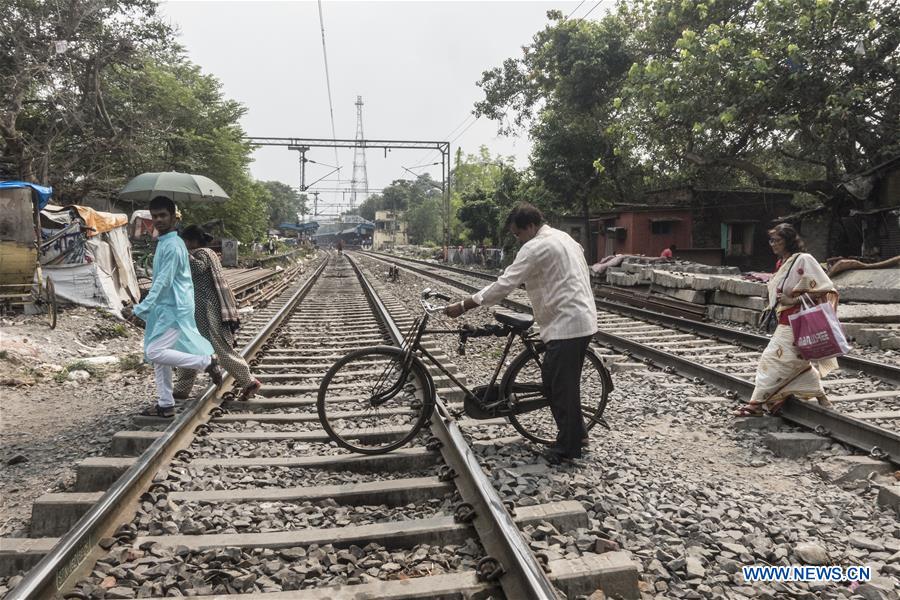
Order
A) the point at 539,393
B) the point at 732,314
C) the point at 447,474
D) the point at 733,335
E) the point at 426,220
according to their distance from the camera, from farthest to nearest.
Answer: the point at 426,220 < the point at 732,314 < the point at 733,335 < the point at 539,393 < the point at 447,474

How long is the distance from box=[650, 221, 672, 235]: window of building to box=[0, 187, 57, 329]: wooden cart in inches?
767

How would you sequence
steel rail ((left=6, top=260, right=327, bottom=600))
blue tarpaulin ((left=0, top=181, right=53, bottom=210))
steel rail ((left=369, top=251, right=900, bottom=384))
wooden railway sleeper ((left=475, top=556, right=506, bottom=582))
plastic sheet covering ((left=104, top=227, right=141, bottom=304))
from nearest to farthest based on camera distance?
steel rail ((left=6, top=260, right=327, bottom=600)) → wooden railway sleeper ((left=475, top=556, right=506, bottom=582)) → steel rail ((left=369, top=251, right=900, bottom=384)) → blue tarpaulin ((left=0, top=181, right=53, bottom=210)) → plastic sheet covering ((left=104, top=227, right=141, bottom=304))

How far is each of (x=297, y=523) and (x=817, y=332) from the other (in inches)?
160

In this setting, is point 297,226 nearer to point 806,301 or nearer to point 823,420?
point 806,301

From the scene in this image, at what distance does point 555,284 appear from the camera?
12.4 feet

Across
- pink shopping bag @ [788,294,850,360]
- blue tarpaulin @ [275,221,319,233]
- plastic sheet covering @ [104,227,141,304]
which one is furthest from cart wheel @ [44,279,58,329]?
blue tarpaulin @ [275,221,319,233]

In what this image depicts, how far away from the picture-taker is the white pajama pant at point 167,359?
4539 millimetres

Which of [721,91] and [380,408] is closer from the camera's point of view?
[380,408]

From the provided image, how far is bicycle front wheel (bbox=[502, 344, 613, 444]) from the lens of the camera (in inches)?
163

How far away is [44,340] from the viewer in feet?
26.7

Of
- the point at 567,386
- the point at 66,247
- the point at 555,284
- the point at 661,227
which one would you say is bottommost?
the point at 567,386

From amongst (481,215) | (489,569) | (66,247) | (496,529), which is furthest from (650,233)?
(489,569)

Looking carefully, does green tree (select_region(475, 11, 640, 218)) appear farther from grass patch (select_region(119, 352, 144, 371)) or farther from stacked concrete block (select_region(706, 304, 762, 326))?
grass patch (select_region(119, 352, 144, 371))

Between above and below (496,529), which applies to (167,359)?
above
